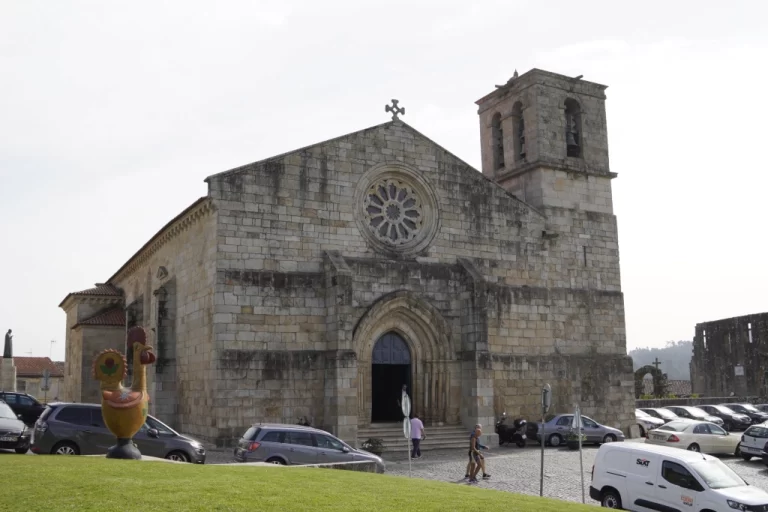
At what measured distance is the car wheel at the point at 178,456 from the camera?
1767 cm

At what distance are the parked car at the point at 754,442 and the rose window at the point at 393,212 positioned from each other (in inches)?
487

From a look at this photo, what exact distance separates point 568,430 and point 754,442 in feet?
18.7

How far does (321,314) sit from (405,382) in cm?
407

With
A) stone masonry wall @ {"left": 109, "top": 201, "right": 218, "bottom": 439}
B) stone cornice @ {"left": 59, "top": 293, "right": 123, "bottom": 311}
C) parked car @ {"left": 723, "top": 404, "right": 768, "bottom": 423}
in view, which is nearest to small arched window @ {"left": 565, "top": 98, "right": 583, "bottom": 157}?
stone masonry wall @ {"left": 109, "top": 201, "right": 218, "bottom": 439}

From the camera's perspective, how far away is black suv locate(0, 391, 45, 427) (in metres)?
28.3

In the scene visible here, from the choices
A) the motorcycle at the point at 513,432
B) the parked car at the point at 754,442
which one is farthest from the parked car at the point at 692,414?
the motorcycle at the point at 513,432

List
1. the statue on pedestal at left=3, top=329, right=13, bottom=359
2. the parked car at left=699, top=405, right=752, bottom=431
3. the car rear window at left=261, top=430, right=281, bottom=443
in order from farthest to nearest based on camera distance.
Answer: the statue on pedestal at left=3, top=329, right=13, bottom=359 < the parked car at left=699, top=405, right=752, bottom=431 < the car rear window at left=261, top=430, right=281, bottom=443

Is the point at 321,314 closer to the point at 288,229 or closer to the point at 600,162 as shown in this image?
the point at 288,229

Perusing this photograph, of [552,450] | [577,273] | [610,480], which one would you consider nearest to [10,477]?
[610,480]

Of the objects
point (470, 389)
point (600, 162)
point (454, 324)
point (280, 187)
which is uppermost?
point (600, 162)

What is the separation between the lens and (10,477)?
12.1m

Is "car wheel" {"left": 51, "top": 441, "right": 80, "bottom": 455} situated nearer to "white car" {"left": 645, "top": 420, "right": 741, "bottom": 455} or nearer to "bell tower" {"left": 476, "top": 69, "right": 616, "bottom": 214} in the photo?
"white car" {"left": 645, "top": 420, "right": 741, "bottom": 455}

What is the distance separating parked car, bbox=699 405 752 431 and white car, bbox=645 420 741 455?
10.3 m

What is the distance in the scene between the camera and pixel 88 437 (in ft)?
58.7
